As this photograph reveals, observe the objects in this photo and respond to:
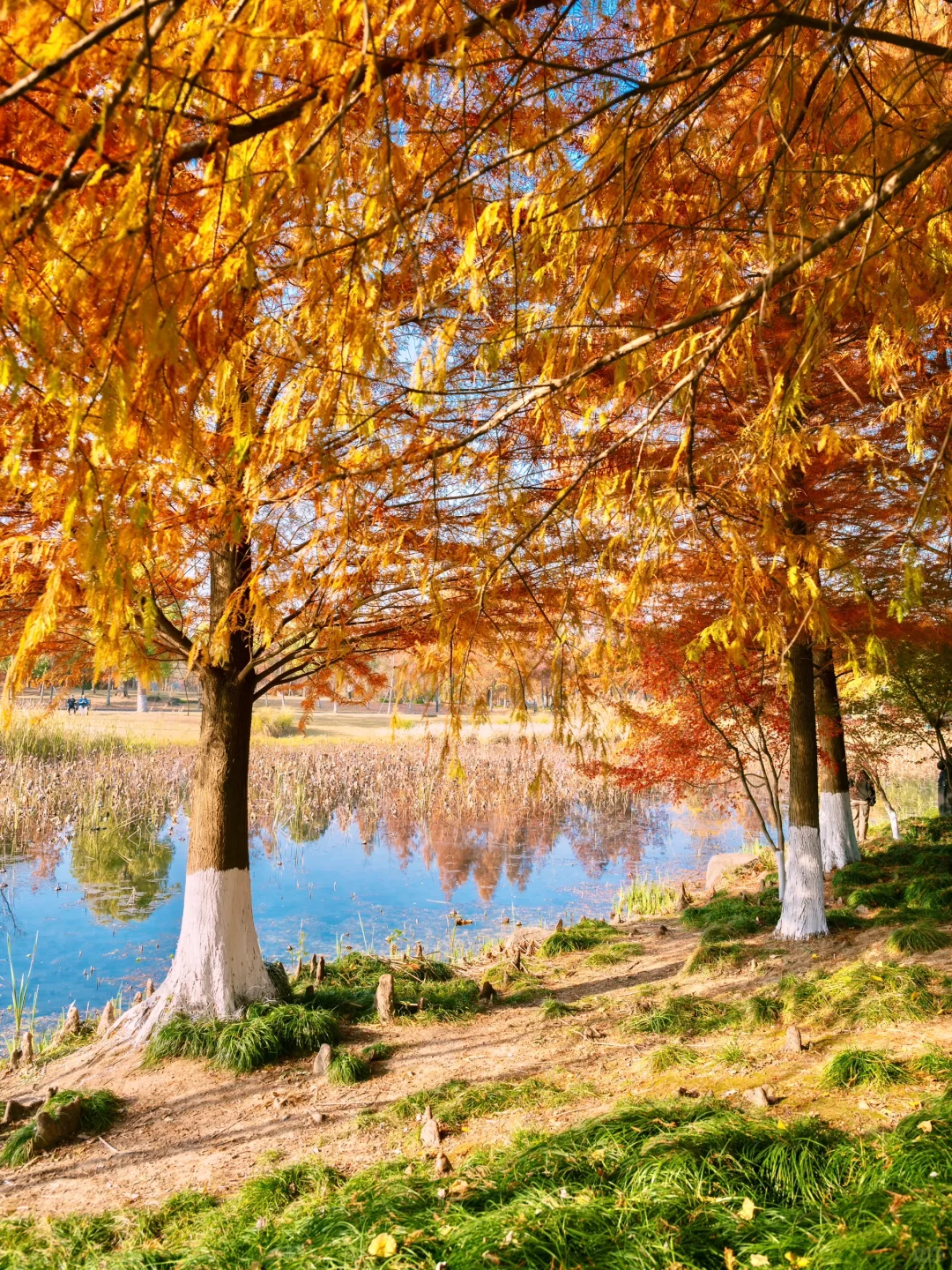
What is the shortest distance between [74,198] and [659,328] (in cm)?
144

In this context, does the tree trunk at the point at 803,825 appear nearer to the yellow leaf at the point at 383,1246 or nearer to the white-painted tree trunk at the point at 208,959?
the white-painted tree trunk at the point at 208,959

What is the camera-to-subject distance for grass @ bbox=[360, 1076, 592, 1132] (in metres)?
4.39

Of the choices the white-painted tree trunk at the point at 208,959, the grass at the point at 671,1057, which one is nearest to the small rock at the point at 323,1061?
the white-painted tree trunk at the point at 208,959

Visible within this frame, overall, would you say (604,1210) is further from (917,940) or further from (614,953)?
(614,953)

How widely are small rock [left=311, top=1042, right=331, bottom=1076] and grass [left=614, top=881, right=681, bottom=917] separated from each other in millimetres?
6368

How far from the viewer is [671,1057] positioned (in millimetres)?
4910

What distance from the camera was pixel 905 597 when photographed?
260 cm

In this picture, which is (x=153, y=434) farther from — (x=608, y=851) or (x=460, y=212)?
(x=608, y=851)

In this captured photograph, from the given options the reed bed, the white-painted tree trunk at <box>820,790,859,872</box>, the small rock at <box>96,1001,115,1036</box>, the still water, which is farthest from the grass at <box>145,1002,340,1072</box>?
the reed bed

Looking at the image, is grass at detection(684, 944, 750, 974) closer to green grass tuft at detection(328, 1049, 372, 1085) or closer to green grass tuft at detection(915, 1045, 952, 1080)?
green grass tuft at detection(915, 1045, 952, 1080)

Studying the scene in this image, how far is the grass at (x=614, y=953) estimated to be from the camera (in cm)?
805

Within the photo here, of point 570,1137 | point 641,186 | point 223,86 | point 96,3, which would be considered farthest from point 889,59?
point 570,1137

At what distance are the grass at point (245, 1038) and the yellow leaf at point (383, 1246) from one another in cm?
316

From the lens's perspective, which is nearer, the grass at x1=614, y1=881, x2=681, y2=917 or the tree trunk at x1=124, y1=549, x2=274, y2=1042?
the tree trunk at x1=124, y1=549, x2=274, y2=1042
